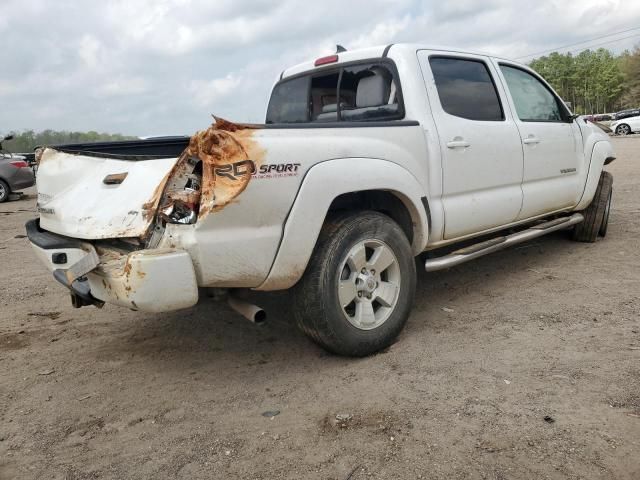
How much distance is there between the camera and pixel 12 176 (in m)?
13.8

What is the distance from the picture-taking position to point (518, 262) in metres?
5.36

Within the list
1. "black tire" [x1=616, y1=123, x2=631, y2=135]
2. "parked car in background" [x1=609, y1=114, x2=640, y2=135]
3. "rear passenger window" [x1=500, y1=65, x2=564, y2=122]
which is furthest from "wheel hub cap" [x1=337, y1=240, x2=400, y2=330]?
"black tire" [x1=616, y1=123, x2=631, y2=135]

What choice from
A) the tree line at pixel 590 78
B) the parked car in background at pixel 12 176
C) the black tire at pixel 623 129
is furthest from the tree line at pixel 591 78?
the parked car in background at pixel 12 176

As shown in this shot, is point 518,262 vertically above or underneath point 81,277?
underneath

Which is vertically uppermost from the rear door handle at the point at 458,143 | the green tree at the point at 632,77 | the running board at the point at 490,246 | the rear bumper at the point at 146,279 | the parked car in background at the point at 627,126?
the green tree at the point at 632,77

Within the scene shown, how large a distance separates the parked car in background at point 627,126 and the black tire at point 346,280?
30.7m

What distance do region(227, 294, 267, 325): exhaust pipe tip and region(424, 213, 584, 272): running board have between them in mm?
1304

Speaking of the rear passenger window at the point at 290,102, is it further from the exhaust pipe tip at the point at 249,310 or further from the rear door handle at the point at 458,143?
the exhaust pipe tip at the point at 249,310

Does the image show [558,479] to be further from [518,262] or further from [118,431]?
[518,262]

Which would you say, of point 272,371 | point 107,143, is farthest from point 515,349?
point 107,143

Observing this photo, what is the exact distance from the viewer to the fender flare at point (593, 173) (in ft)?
17.6

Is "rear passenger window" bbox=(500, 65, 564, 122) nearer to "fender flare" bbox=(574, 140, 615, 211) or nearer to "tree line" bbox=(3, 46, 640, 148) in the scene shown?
"fender flare" bbox=(574, 140, 615, 211)

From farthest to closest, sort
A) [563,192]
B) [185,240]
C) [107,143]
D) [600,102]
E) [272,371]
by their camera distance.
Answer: [600,102] → [563,192] → [107,143] → [272,371] → [185,240]

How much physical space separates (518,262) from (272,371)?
3131mm
